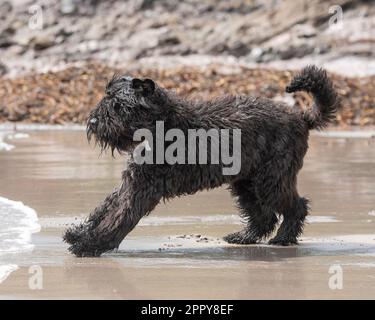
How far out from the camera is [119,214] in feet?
25.2

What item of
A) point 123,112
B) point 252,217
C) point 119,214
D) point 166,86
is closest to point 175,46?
point 166,86

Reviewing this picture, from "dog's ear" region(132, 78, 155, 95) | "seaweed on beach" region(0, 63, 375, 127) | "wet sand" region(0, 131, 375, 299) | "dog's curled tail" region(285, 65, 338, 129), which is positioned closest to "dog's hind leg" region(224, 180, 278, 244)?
"wet sand" region(0, 131, 375, 299)

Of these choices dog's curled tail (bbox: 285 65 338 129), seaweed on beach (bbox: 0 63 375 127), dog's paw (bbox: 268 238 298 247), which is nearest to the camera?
dog's paw (bbox: 268 238 298 247)

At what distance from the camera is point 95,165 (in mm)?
12656

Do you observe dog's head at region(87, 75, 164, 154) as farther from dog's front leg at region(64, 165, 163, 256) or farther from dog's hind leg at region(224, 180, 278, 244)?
dog's hind leg at region(224, 180, 278, 244)

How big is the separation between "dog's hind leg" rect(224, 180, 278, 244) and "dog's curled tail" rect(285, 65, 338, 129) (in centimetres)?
68

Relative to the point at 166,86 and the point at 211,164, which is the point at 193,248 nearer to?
the point at 211,164

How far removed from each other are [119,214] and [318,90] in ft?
6.11

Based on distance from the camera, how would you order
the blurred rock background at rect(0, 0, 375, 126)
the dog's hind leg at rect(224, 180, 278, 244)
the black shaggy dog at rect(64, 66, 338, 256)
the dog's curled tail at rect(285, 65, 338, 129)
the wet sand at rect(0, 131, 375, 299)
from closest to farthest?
→ the wet sand at rect(0, 131, 375, 299) → the black shaggy dog at rect(64, 66, 338, 256) → the dog's hind leg at rect(224, 180, 278, 244) → the dog's curled tail at rect(285, 65, 338, 129) → the blurred rock background at rect(0, 0, 375, 126)

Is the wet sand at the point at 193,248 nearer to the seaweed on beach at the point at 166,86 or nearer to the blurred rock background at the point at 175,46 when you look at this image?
the seaweed on beach at the point at 166,86

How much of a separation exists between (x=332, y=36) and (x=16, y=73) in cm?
632

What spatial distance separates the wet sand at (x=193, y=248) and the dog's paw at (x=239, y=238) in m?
0.07

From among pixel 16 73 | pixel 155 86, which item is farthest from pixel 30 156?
pixel 16 73

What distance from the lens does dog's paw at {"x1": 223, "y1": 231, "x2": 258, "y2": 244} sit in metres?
8.19
